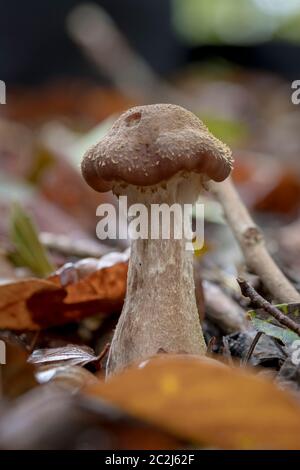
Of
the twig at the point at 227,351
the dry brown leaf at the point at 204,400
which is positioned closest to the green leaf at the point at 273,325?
the twig at the point at 227,351

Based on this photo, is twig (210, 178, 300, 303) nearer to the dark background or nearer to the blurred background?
the blurred background

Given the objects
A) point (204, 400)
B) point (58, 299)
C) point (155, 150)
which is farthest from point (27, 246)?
point (204, 400)

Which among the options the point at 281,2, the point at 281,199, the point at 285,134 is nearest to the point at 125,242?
the point at 281,199

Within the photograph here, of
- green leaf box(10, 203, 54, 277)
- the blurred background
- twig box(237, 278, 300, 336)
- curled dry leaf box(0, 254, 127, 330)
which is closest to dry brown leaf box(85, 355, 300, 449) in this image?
twig box(237, 278, 300, 336)

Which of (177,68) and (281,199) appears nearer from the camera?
(281,199)

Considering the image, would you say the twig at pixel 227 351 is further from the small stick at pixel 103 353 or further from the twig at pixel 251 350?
the small stick at pixel 103 353
